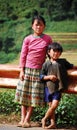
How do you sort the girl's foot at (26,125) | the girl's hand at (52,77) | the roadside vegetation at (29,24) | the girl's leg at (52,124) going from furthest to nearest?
the roadside vegetation at (29,24)
the girl's foot at (26,125)
the girl's leg at (52,124)
the girl's hand at (52,77)

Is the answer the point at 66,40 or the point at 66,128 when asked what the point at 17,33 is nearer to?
the point at 66,40

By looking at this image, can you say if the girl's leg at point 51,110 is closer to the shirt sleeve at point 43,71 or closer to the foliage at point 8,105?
the shirt sleeve at point 43,71

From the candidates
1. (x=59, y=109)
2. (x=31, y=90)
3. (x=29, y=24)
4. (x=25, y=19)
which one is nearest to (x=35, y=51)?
(x=31, y=90)

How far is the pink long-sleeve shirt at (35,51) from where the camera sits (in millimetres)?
5383

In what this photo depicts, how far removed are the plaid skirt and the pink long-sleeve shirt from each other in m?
0.08

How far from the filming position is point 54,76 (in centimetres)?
525

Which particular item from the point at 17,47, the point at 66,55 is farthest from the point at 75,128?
the point at 17,47

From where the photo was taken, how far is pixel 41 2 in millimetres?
7789

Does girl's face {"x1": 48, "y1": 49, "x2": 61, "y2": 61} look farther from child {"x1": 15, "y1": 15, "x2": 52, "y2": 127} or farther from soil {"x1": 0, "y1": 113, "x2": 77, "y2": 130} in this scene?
soil {"x1": 0, "y1": 113, "x2": 77, "y2": 130}

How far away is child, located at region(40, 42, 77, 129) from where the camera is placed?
5.26 m

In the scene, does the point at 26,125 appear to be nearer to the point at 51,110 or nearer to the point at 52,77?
the point at 51,110

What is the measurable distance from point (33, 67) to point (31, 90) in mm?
278

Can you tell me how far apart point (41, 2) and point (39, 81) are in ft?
8.89

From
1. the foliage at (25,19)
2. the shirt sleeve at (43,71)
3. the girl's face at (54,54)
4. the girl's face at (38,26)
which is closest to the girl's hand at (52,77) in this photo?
the shirt sleeve at (43,71)
